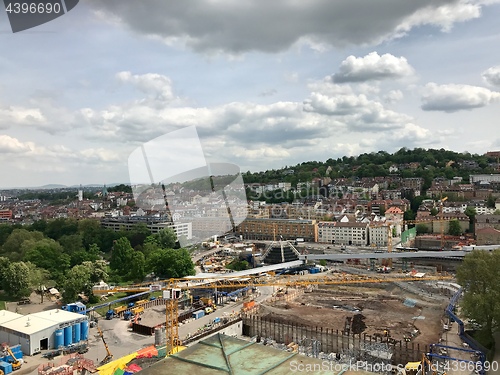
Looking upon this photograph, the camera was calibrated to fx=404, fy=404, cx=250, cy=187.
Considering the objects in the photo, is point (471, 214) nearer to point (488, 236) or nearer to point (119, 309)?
point (488, 236)

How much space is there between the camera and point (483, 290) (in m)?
5.91

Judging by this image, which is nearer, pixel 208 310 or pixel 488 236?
pixel 208 310

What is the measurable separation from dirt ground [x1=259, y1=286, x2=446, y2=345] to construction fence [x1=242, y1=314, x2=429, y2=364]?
32 cm

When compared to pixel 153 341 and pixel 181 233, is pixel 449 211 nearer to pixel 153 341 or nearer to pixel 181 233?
pixel 181 233

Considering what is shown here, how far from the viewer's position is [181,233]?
14867 millimetres

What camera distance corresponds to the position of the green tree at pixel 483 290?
5598 millimetres

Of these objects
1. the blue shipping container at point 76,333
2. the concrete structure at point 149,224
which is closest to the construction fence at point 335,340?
the blue shipping container at point 76,333

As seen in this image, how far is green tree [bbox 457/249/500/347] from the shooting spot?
5598 mm

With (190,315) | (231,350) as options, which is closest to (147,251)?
(190,315)

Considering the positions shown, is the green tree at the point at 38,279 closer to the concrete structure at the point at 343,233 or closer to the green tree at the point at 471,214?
the concrete structure at the point at 343,233

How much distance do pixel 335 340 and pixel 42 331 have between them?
15.3 ft

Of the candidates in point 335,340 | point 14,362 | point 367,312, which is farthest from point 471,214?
point 14,362

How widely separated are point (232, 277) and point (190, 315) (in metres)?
1.93

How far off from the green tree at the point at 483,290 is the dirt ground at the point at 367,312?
0.98 metres
